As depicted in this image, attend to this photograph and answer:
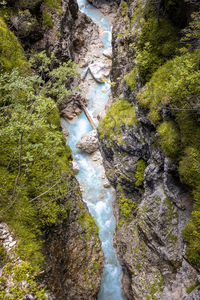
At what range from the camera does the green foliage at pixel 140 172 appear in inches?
332

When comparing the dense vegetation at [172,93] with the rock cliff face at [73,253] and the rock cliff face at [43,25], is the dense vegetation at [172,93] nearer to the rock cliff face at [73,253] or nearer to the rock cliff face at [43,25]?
the rock cliff face at [73,253]

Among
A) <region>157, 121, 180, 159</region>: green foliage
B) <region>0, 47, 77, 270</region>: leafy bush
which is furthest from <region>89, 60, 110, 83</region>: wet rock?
<region>157, 121, 180, 159</region>: green foliage

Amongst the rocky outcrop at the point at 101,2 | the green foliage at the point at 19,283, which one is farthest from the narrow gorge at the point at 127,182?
the rocky outcrop at the point at 101,2

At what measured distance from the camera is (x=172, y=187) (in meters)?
6.67

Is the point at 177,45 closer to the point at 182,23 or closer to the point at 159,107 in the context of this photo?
the point at 182,23

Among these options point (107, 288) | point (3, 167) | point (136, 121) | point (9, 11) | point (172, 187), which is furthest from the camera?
point (9, 11)

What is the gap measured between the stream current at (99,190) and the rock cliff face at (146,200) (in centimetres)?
132

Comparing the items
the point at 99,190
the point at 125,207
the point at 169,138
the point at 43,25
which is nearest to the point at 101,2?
the point at 43,25

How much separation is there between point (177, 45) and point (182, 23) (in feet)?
3.26

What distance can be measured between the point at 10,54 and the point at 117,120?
24.3 ft

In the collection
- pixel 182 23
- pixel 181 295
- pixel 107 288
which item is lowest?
pixel 107 288

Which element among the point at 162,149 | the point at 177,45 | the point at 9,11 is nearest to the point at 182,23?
the point at 177,45

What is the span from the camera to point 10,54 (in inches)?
416

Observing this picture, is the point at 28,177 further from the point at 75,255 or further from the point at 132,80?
the point at 132,80
